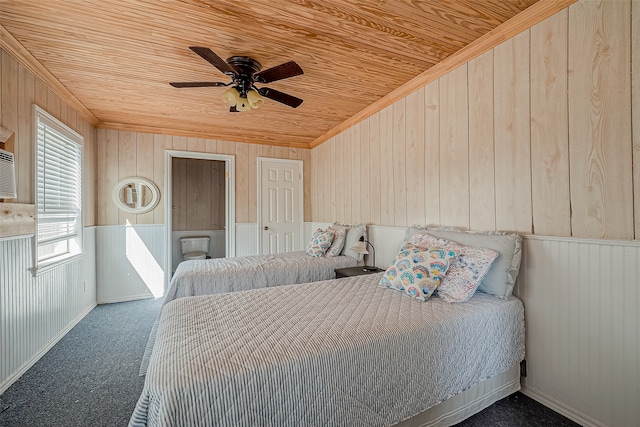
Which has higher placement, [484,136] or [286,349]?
[484,136]

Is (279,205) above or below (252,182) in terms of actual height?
below

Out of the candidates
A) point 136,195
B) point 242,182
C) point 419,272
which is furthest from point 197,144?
point 419,272

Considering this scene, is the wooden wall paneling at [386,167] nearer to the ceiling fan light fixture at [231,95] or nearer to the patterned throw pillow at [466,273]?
the patterned throw pillow at [466,273]

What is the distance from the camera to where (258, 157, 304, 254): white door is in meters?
4.67

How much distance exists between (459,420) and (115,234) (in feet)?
14.3

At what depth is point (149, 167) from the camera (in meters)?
4.03

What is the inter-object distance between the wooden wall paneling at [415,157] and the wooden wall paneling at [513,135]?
71 centimetres

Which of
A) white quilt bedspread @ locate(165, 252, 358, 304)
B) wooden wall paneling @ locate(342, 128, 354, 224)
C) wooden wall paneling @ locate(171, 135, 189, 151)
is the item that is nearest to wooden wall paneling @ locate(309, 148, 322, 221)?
wooden wall paneling @ locate(342, 128, 354, 224)

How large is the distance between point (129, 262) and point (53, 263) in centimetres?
137

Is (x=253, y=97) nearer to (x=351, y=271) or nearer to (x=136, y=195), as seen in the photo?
(x=351, y=271)

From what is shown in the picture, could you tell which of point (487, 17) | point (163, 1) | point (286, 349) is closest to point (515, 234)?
point (487, 17)

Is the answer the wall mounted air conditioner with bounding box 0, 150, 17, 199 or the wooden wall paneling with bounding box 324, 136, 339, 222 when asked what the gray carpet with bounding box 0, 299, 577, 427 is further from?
the wooden wall paneling with bounding box 324, 136, 339, 222

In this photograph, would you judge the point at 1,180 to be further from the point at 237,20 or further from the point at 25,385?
the point at 237,20

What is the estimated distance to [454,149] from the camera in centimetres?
234
